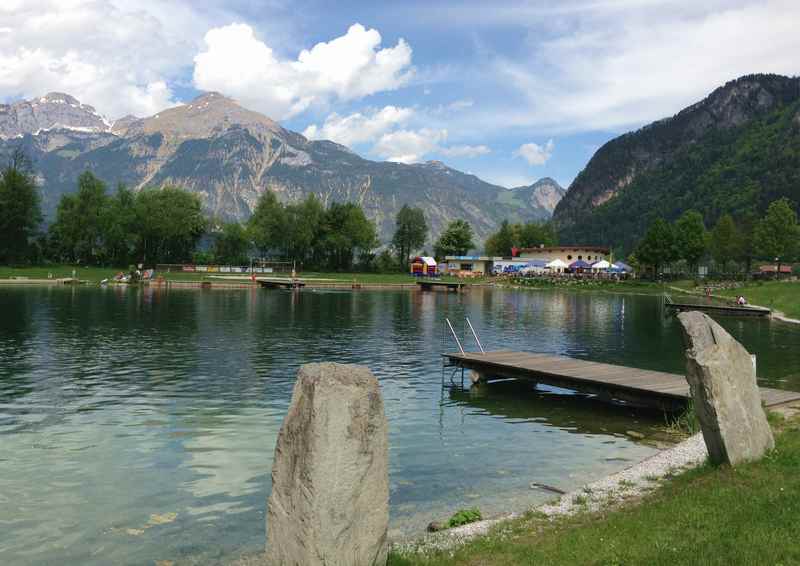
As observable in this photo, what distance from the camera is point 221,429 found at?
65.0 ft

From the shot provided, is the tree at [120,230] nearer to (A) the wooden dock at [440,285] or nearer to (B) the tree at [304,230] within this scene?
(B) the tree at [304,230]

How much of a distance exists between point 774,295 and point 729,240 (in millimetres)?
43594

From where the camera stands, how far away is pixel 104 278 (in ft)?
352

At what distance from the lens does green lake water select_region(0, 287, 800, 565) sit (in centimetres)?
1267

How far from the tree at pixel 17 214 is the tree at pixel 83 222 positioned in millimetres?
4806

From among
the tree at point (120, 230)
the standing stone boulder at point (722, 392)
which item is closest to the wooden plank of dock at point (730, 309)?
the standing stone boulder at point (722, 392)

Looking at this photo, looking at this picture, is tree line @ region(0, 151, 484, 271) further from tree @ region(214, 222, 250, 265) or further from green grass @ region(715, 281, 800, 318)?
green grass @ region(715, 281, 800, 318)

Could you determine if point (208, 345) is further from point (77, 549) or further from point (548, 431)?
point (77, 549)

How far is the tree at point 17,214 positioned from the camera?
114 meters

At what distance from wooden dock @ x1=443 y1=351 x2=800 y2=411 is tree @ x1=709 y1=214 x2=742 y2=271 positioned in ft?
346

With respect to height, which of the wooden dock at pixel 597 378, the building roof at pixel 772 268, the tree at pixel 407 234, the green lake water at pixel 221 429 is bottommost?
the green lake water at pixel 221 429

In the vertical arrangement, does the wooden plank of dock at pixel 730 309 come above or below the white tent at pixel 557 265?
below

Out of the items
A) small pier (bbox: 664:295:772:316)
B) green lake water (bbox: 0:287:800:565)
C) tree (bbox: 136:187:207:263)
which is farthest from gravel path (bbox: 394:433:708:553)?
tree (bbox: 136:187:207:263)


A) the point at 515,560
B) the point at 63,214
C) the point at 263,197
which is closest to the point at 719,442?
the point at 515,560
